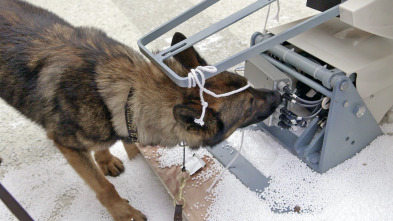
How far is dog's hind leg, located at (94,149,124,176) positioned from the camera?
7.34 feet

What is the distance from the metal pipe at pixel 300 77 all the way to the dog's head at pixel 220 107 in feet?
0.58

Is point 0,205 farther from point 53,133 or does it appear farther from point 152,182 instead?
point 152,182

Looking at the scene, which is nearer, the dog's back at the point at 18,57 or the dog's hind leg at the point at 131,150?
the dog's back at the point at 18,57

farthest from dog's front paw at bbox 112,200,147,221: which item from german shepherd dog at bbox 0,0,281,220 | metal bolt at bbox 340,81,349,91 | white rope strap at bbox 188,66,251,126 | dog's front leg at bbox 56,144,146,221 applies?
metal bolt at bbox 340,81,349,91

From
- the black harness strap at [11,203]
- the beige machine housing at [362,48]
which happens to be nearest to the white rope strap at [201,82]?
the beige machine housing at [362,48]

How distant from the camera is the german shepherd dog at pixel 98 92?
1.57m

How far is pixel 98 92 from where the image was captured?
1.60 m

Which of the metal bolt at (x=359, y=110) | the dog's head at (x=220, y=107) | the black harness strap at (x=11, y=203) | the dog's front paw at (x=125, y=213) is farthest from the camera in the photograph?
the dog's front paw at (x=125, y=213)

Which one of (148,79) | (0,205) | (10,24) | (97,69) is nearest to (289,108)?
(148,79)

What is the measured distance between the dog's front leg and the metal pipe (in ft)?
3.85

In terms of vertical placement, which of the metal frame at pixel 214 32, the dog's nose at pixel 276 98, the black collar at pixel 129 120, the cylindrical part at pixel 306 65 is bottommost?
the dog's nose at pixel 276 98

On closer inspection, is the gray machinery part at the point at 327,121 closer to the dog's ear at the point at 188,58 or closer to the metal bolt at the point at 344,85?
the metal bolt at the point at 344,85

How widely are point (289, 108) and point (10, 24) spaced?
158cm

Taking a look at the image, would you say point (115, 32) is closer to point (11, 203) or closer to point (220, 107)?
point (220, 107)
